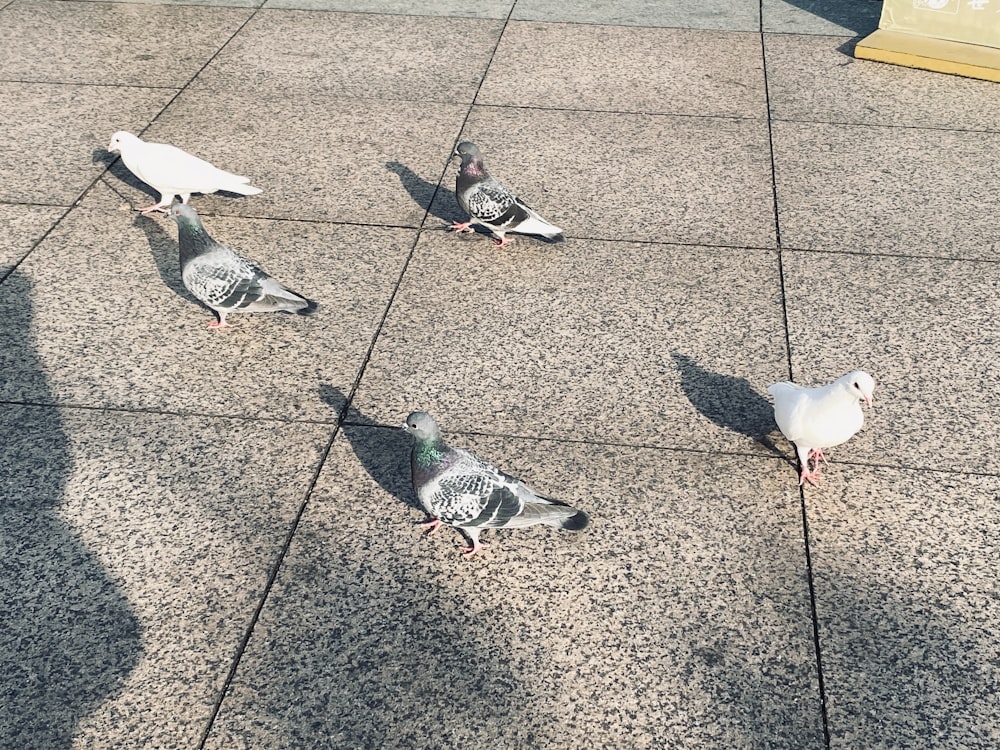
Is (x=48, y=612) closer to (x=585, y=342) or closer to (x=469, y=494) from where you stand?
(x=469, y=494)

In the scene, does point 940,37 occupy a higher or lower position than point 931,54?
higher

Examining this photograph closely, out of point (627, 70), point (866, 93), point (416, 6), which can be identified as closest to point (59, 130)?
point (416, 6)

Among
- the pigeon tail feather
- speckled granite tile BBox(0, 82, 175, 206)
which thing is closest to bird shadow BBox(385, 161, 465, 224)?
the pigeon tail feather

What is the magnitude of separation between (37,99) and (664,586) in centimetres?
682

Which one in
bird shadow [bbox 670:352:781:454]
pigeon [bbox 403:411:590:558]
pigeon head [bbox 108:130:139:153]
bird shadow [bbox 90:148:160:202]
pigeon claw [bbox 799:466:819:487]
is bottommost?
bird shadow [bbox 90:148:160:202]

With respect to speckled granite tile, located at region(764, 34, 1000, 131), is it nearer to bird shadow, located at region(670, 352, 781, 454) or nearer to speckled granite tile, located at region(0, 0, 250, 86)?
bird shadow, located at region(670, 352, 781, 454)

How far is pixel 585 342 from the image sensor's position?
583cm

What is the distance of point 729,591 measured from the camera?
4359 millimetres

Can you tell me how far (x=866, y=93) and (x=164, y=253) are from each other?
19.1 feet

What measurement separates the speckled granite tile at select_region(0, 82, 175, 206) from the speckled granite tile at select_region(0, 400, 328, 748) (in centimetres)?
259

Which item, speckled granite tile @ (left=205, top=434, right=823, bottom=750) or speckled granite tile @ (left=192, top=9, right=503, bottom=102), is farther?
speckled granite tile @ (left=192, top=9, right=503, bottom=102)

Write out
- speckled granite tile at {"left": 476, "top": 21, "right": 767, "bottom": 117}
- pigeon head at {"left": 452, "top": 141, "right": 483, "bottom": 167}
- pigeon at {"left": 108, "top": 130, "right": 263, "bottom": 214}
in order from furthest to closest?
speckled granite tile at {"left": 476, "top": 21, "right": 767, "bottom": 117}
pigeon at {"left": 108, "top": 130, "right": 263, "bottom": 214}
pigeon head at {"left": 452, "top": 141, "right": 483, "bottom": 167}

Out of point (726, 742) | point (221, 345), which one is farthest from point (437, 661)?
point (221, 345)

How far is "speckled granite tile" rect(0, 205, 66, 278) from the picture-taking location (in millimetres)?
6520
